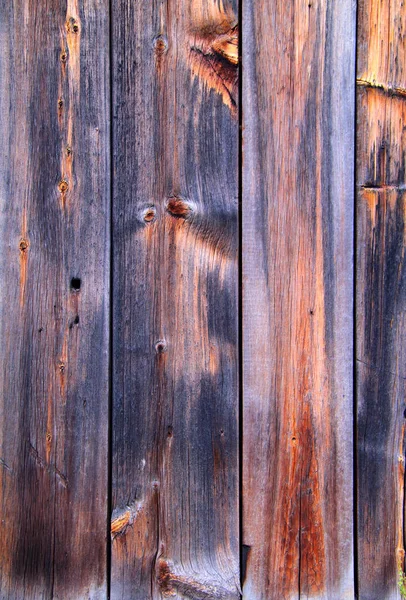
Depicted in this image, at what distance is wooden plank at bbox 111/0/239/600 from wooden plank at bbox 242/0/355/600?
0.15ft

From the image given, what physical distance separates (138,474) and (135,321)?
33 cm

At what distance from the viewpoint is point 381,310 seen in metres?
1.08

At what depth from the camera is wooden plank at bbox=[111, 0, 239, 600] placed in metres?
1.07

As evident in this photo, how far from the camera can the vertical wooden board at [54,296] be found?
3.52 feet

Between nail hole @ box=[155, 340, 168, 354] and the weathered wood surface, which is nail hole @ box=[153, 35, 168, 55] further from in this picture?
nail hole @ box=[155, 340, 168, 354]

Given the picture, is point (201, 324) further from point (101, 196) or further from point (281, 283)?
point (101, 196)

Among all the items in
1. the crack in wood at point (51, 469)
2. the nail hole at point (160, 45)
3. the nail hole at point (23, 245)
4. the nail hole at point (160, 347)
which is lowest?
the crack in wood at point (51, 469)

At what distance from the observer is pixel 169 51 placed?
1064 mm

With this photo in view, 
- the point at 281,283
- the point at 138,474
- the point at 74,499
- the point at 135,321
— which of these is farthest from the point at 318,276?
the point at 74,499

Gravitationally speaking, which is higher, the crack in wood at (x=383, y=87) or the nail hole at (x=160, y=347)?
the crack in wood at (x=383, y=87)

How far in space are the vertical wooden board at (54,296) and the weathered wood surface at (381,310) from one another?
0.56 metres

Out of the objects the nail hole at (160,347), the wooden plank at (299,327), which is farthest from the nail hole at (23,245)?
the wooden plank at (299,327)

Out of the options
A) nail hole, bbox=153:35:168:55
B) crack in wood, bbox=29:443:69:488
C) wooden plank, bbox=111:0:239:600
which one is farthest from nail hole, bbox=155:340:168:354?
nail hole, bbox=153:35:168:55

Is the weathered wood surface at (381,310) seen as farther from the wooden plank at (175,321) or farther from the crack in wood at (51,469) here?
the crack in wood at (51,469)
